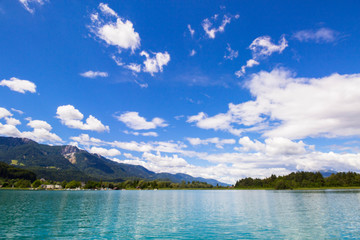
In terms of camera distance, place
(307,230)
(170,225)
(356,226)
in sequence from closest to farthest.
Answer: (307,230) → (356,226) → (170,225)

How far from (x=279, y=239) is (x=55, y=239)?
34.2m

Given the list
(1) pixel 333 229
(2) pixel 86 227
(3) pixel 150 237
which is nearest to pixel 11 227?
(2) pixel 86 227

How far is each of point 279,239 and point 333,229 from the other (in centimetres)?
1483

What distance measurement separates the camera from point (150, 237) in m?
35.7

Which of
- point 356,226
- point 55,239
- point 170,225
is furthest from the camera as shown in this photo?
point 170,225

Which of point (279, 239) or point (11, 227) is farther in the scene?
point (11, 227)

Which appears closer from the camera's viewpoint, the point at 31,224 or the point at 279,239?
the point at 279,239

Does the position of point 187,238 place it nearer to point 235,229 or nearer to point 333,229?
point 235,229

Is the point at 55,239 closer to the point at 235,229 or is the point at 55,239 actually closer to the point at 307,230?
the point at 235,229

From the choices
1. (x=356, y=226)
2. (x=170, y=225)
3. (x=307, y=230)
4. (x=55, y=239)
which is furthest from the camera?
(x=170, y=225)

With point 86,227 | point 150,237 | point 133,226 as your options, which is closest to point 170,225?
point 133,226

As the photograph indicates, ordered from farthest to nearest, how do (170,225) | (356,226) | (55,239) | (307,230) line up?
(170,225), (356,226), (307,230), (55,239)

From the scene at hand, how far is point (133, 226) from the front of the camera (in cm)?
4512

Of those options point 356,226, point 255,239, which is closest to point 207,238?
point 255,239
